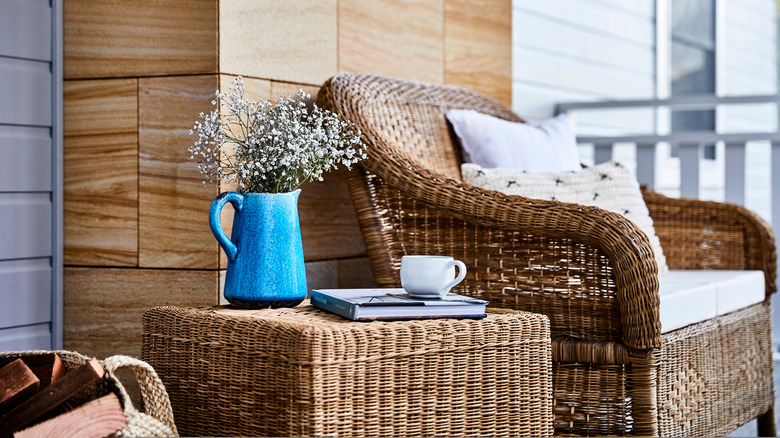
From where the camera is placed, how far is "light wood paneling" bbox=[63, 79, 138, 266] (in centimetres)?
217

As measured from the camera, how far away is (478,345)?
1.58 m

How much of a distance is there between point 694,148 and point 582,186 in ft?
5.27

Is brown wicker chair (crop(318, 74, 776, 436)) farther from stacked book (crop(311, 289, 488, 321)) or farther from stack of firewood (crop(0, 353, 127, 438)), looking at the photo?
stack of firewood (crop(0, 353, 127, 438))

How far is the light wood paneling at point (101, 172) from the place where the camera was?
7.11 ft

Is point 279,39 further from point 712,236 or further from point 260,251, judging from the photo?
point 712,236

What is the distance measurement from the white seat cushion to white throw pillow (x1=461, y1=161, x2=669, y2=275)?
131 millimetres

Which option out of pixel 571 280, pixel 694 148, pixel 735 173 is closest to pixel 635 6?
pixel 694 148

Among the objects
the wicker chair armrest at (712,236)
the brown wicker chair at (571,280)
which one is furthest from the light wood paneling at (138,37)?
the wicker chair armrest at (712,236)

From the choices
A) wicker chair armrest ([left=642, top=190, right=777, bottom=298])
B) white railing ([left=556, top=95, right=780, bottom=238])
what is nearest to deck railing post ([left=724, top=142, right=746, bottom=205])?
white railing ([left=556, top=95, right=780, bottom=238])

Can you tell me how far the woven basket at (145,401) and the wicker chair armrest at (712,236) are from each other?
1.70 metres

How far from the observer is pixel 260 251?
1.76m

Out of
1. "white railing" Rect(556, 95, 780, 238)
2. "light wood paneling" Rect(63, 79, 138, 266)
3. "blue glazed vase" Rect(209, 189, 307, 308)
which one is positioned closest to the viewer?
"blue glazed vase" Rect(209, 189, 307, 308)

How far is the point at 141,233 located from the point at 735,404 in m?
1.55

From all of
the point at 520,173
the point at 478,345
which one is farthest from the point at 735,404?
the point at 478,345
